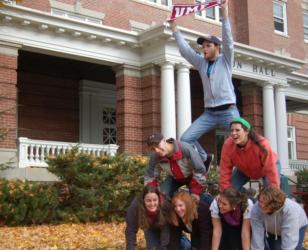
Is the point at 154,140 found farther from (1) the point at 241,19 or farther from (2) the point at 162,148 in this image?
(1) the point at 241,19

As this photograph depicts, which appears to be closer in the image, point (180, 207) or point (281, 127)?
point (180, 207)

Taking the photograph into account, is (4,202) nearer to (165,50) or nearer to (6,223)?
(6,223)

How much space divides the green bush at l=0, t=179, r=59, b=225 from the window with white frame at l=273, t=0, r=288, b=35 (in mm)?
19484

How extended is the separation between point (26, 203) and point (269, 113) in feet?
39.9

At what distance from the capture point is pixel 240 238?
6.00 metres

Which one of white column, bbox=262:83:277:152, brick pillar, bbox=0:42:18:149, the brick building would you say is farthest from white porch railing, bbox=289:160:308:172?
brick pillar, bbox=0:42:18:149

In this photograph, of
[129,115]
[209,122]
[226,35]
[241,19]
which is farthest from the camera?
[241,19]

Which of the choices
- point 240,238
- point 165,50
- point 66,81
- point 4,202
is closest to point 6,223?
point 4,202

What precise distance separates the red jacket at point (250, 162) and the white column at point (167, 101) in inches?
430

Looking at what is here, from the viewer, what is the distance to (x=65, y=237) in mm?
8992

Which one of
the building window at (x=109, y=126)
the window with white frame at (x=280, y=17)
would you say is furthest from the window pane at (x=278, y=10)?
the building window at (x=109, y=126)

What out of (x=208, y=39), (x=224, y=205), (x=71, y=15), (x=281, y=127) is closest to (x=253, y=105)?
(x=281, y=127)

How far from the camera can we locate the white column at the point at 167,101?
16.7 meters

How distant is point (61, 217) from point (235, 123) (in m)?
7.03
